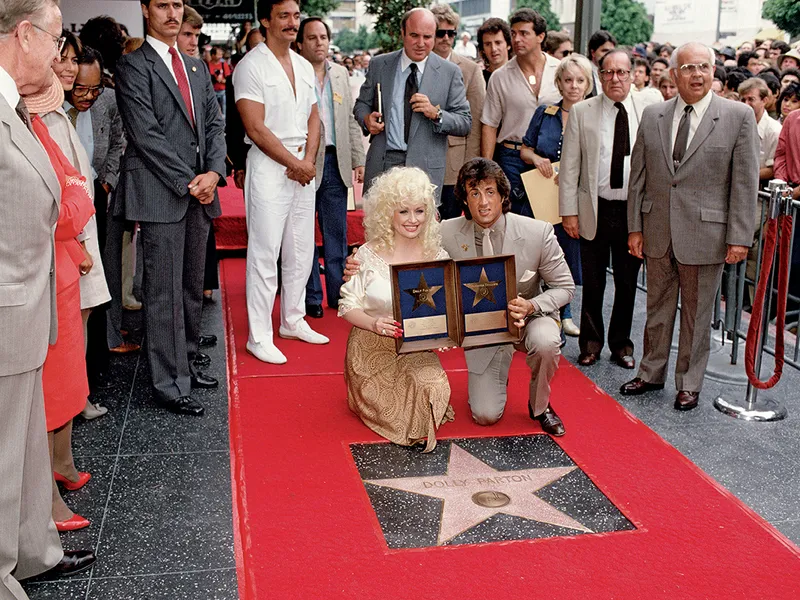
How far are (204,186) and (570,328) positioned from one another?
2.88 metres

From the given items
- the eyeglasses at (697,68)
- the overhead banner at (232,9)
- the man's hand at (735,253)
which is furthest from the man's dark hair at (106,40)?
the overhead banner at (232,9)

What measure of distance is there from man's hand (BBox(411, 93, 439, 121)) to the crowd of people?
0.07 feet

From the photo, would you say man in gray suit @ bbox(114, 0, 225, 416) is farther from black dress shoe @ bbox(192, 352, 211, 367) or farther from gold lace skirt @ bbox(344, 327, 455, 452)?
gold lace skirt @ bbox(344, 327, 455, 452)

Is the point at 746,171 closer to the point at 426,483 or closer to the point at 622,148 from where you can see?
the point at 622,148

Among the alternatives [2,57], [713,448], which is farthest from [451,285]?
[2,57]

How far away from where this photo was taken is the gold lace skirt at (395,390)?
446 cm

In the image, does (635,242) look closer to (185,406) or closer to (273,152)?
(273,152)

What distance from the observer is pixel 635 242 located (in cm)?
519

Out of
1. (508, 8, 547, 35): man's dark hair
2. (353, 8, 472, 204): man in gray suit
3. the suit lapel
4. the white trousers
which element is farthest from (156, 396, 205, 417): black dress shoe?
(508, 8, 547, 35): man's dark hair

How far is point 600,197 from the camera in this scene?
561 centimetres

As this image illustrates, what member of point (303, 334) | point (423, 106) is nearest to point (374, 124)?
point (423, 106)

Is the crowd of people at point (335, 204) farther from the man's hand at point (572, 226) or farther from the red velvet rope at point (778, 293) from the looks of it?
the red velvet rope at point (778, 293)

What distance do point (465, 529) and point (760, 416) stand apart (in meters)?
2.15

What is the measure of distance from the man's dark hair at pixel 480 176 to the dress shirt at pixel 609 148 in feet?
3.70
